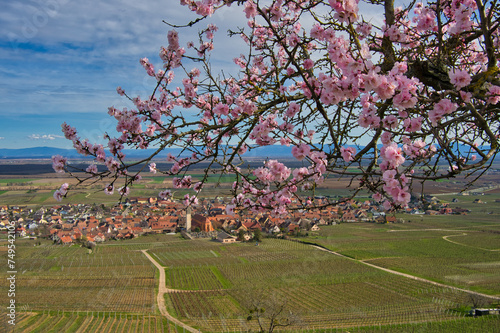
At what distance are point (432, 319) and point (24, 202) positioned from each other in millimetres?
56271

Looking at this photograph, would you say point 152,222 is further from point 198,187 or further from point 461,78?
point 461,78

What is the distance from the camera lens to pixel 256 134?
9.62 feet

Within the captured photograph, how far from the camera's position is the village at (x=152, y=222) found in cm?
4056

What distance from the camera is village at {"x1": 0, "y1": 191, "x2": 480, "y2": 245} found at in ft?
133

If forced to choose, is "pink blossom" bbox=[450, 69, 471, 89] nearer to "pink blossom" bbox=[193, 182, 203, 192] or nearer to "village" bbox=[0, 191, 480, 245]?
"pink blossom" bbox=[193, 182, 203, 192]

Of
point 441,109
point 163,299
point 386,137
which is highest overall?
point 441,109

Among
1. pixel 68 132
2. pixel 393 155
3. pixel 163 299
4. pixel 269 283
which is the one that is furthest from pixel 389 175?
pixel 269 283

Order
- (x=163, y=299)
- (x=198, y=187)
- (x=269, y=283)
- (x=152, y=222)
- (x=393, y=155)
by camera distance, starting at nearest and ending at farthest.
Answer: (x=393, y=155) → (x=198, y=187) → (x=163, y=299) → (x=269, y=283) → (x=152, y=222)

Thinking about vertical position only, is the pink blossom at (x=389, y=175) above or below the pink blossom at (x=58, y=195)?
above

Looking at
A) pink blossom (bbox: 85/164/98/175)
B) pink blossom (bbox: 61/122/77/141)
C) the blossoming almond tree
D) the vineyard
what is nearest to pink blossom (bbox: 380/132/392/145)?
the blossoming almond tree

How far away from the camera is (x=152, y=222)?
4731 cm

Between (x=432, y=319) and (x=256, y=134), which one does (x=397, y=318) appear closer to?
(x=432, y=319)

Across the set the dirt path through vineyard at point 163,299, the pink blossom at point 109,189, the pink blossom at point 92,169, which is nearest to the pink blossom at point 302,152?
the pink blossom at point 92,169

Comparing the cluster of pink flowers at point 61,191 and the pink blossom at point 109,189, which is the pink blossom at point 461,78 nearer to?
the pink blossom at point 109,189
